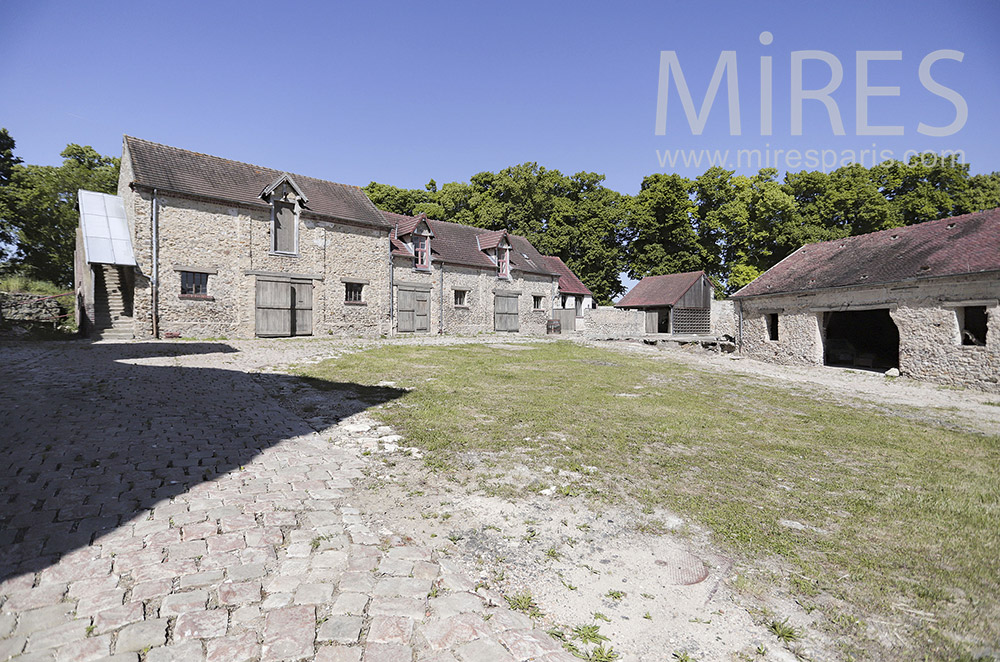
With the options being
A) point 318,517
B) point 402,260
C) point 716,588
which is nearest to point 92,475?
point 318,517

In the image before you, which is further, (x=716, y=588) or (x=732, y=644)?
(x=716, y=588)

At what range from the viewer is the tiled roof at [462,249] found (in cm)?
2758

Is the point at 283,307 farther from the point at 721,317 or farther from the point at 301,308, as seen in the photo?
the point at 721,317

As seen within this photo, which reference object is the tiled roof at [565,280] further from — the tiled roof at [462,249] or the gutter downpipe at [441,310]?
the gutter downpipe at [441,310]

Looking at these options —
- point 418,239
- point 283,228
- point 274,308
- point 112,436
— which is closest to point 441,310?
point 418,239

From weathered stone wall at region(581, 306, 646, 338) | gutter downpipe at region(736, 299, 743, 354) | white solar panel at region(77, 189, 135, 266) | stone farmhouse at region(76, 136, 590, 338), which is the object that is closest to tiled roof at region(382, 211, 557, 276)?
stone farmhouse at region(76, 136, 590, 338)

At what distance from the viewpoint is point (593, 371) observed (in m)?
13.2

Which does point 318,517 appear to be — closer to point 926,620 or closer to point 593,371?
point 926,620

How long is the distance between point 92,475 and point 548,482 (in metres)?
4.37

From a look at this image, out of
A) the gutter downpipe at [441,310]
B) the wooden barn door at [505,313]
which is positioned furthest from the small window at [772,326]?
the gutter downpipe at [441,310]

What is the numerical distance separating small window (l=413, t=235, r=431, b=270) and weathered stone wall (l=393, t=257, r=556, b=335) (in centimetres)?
34

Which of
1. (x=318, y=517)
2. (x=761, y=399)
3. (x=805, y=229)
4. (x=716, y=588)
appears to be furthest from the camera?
(x=805, y=229)

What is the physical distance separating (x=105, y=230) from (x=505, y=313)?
20.7 m

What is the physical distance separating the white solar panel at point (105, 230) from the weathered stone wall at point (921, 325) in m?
26.0
